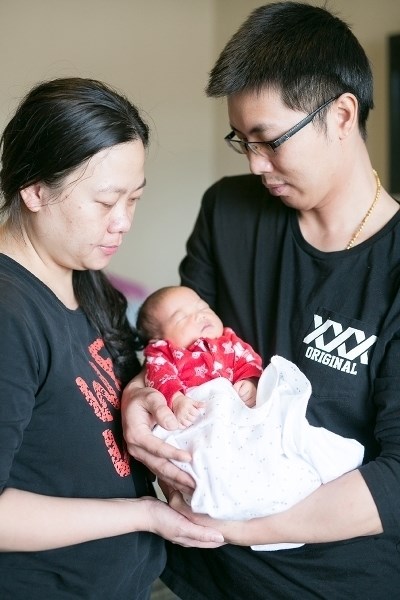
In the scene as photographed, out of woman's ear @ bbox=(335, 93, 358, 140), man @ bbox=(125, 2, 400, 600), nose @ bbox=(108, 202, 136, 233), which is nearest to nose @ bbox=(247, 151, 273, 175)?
man @ bbox=(125, 2, 400, 600)

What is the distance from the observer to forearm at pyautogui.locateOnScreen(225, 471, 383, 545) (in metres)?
1.51

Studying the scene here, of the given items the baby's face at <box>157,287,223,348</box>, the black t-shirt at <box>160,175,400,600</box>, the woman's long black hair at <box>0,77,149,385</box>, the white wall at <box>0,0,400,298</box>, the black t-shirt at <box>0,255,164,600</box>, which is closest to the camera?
the black t-shirt at <box>0,255,164,600</box>

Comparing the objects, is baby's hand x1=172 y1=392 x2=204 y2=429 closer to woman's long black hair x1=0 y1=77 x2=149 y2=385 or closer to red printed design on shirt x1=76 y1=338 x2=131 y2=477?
red printed design on shirt x1=76 y1=338 x2=131 y2=477

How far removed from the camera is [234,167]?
199 inches

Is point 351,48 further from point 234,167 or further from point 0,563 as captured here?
point 234,167

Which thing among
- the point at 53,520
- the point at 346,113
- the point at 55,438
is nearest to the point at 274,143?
the point at 346,113

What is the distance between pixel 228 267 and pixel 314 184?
0.34 metres

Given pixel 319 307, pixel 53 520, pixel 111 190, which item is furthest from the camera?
pixel 319 307

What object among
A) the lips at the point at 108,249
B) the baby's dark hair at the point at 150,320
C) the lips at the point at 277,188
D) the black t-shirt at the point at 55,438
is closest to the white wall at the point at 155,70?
the baby's dark hair at the point at 150,320

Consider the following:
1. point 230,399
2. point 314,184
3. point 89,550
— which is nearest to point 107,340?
point 230,399

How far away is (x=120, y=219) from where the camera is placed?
160 cm

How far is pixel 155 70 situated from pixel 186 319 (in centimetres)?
348

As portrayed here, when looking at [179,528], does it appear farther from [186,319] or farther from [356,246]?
[356,246]

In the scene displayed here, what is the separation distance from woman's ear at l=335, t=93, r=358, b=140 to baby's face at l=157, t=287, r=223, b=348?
53 centimetres
